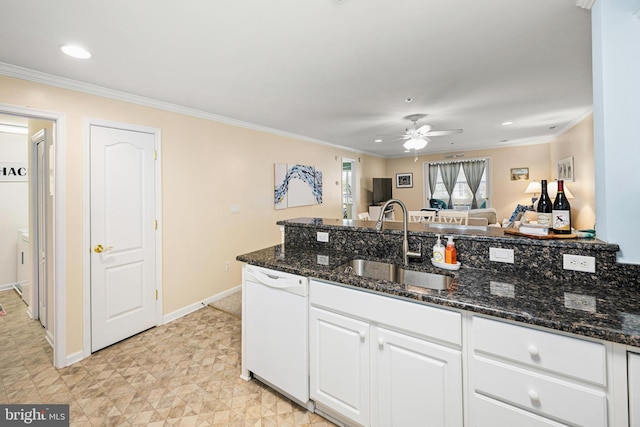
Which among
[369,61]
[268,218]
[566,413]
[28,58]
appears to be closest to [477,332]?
[566,413]

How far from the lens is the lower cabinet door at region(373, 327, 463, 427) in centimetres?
120

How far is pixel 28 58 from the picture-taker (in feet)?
6.35

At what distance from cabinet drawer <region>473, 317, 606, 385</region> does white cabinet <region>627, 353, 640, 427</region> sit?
0.06 meters

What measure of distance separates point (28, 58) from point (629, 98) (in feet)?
11.8

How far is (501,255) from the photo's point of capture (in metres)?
1.55

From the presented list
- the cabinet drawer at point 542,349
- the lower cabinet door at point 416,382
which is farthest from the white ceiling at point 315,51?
the lower cabinet door at point 416,382

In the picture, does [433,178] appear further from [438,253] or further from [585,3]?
[438,253]

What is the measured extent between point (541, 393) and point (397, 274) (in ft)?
2.88

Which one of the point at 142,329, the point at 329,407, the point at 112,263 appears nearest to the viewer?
the point at 329,407

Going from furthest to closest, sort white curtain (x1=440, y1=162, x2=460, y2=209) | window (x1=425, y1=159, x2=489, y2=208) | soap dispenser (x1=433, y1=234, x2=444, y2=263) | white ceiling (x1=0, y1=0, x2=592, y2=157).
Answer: white curtain (x1=440, y1=162, x2=460, y2=209) → window (x1=425, y1=159, x2=489, y2=208) → soap dispenser (x1=433, y1=234, x2=444, y2=263) → white ceiling (x1=0, y1=0, x2=592, y2=157)

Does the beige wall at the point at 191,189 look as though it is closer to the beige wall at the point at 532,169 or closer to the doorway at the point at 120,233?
the doorway at the point at 120,233

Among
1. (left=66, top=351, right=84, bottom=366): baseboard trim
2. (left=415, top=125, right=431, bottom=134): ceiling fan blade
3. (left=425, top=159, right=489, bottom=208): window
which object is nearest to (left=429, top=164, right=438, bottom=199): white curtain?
(left=425, top=159, right=489, bottom=208): window

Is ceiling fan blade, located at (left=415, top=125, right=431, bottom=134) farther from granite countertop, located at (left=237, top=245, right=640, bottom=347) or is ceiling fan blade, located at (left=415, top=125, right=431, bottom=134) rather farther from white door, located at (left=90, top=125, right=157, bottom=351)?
white door, located at (left=90, top=125, right=157, bottom=351)

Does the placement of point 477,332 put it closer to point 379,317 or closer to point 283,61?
point 379,317
